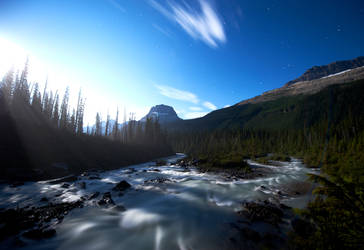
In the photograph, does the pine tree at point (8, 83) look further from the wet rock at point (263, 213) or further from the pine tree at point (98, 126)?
the wet rock at point (263, 213)

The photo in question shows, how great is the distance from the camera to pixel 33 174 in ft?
47.5

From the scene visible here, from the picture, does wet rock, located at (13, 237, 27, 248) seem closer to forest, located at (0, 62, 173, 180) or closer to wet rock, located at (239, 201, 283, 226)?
wet rock, located at (239, 201, 283, 226)

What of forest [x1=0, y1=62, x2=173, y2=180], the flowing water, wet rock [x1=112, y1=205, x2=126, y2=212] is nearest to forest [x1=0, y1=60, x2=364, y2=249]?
forest [x1=0, y1=62, x2=173, y2=180]

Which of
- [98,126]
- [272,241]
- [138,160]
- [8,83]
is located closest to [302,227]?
[272,241]

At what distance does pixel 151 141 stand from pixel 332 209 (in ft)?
229

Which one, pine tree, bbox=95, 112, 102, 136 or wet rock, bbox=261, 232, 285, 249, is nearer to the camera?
wet rock, bbox=261, 232, 285, 249

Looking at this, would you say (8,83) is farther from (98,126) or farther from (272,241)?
(272,241)

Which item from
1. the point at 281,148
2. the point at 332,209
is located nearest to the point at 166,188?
the point at 332,209

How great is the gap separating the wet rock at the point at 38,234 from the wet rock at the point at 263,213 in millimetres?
8427

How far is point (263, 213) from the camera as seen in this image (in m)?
7.33

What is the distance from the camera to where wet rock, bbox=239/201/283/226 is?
22.3ft

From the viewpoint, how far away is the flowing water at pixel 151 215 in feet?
18.3

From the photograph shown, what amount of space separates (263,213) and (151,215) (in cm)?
570

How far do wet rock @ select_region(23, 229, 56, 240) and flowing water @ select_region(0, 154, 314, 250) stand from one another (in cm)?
24
